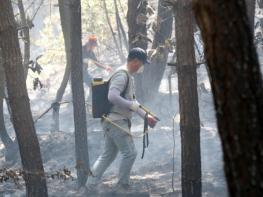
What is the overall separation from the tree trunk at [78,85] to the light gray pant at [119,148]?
19.2 inches

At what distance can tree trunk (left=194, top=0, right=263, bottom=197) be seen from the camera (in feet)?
6.40

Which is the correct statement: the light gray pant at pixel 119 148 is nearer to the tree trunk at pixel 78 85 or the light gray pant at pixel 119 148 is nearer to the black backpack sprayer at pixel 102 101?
the black backpack sprayer at pixel 102 101

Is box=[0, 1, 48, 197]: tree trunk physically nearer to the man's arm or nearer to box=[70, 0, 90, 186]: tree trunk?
the man's arm

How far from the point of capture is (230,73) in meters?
1.95

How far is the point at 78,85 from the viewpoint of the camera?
29.7 ft

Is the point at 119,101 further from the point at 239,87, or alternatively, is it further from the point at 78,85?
the point at 239,87

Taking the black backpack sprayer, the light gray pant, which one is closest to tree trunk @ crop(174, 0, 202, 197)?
the black backpack sprayer

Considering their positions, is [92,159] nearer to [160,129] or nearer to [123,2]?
[160,129]

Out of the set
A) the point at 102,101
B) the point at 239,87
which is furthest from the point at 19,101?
the point at 239,87

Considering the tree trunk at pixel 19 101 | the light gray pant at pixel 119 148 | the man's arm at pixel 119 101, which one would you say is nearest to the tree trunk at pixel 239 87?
the tree trunk at pixel 19 101

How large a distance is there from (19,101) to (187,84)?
195 centimetres

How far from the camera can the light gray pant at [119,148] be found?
8.05 meters

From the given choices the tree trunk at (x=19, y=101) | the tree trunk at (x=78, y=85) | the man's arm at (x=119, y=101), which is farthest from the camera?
the tree trunk at (x=78, y=85)

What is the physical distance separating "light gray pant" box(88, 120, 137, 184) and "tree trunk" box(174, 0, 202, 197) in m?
1.99
